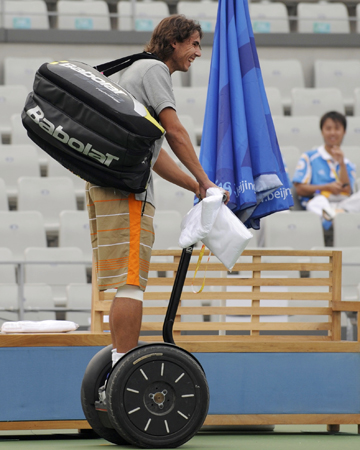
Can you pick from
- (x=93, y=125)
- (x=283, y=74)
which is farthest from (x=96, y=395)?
(x=283, y=74)

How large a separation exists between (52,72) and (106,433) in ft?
3.82

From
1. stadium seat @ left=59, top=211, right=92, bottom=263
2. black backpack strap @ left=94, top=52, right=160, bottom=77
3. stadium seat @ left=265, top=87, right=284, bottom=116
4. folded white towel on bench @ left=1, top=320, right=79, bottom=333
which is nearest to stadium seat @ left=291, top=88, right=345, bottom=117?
stadium seat @ left=265, top=87, right=284, bottom=116

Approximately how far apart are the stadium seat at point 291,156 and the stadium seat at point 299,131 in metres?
0.45

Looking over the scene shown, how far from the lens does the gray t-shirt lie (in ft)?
7.91

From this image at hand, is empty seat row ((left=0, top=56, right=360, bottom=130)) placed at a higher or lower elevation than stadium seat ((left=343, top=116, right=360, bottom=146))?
higher

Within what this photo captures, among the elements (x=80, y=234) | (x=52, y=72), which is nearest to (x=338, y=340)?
(x=52, y=72)

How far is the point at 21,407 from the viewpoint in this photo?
9.24 feet

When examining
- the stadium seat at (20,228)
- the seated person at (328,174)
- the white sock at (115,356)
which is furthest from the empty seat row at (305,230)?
the white sock at (115,356)

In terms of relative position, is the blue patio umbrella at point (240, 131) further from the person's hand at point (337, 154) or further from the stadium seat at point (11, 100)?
the stadium seat at point (11, 100)

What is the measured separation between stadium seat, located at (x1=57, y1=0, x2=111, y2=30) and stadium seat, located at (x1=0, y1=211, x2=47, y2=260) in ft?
10.7

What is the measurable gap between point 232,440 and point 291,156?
3.94 meters

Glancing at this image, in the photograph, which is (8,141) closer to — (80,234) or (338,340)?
(80,234)

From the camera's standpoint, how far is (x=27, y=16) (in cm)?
798

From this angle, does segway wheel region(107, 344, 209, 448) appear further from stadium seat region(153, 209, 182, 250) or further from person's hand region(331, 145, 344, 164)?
person's hand region(331, 145, 344, 164)
